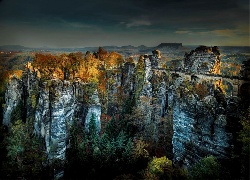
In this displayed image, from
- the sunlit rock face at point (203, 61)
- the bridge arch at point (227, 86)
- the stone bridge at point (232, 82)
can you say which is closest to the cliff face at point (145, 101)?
the sunlit rock face at point (203, 61)

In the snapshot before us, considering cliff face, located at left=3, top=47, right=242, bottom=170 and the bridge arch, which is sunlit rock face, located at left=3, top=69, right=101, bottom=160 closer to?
cliff face, located at left=3, top=47, right=242, bottom=170

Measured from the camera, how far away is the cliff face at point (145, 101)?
13168mm

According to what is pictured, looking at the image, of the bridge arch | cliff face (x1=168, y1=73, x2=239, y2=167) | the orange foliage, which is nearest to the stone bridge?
the bridge arch

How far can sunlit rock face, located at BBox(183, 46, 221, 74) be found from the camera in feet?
62.2

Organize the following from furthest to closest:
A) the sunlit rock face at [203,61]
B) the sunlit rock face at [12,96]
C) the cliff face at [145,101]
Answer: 1. the sunlit rock face at [12,96]
2. the sunlit rock face at [203,61]
3. the cliff face at [145,101]

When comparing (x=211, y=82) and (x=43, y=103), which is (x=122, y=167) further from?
(x=211, y=82)

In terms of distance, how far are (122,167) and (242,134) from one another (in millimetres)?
8939

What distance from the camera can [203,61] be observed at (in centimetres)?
2000

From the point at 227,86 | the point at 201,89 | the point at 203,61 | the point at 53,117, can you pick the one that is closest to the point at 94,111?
the point at 53,117

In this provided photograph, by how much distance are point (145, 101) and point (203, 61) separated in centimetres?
602

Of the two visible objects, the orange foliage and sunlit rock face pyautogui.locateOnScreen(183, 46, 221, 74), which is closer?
the orange foliage

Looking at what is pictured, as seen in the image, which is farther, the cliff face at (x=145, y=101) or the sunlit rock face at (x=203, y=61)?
the sunlit rock face at (x=203, y=61)

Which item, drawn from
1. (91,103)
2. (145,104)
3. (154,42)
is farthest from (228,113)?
(91,103)

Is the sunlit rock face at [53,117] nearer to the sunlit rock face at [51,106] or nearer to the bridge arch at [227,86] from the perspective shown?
the sunlit rock face at [51,106]
